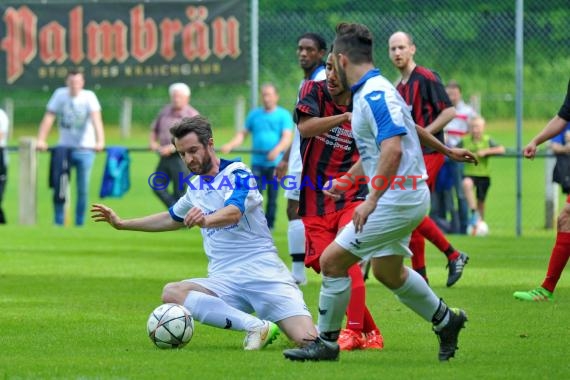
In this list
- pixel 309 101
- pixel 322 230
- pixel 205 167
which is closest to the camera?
pixel 205 167

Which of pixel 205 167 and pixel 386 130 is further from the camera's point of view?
pixel 205 167

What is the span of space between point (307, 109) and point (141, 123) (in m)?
28.5

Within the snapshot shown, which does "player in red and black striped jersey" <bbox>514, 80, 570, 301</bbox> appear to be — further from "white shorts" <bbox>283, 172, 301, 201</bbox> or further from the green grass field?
"white shorts" <bbox>283, 172, 301, 201</bbox>

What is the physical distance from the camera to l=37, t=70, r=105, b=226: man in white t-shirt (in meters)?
18.7

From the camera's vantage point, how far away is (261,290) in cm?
796

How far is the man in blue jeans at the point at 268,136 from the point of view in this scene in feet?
59.7

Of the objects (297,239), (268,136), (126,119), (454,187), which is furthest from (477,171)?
(126,119)

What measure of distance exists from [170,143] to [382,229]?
37.7 ft

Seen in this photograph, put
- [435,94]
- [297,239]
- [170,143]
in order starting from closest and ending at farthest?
[435,94] → [297,239] → [170,143]

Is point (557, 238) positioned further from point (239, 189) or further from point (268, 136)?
point (268, 136)

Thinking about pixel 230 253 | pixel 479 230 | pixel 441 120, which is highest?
pixel 441 120

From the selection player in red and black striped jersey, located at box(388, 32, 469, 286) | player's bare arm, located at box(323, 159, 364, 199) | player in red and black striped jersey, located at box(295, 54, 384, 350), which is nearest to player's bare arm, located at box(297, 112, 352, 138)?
player in red and black striped jersey, located at box(295, 54, 384, 350)

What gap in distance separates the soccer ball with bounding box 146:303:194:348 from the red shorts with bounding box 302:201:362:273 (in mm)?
968

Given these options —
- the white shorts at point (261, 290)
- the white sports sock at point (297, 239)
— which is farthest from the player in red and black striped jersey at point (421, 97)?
the white shorts at point (261, 290)
